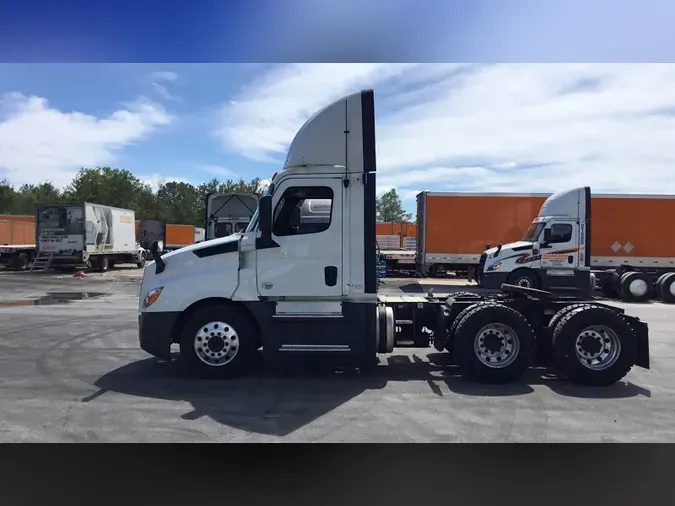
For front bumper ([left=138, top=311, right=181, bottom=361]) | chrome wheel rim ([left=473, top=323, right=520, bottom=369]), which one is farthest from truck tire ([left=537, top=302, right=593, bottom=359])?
front bumper ([left=138, top=311, right=181, bottom=361])

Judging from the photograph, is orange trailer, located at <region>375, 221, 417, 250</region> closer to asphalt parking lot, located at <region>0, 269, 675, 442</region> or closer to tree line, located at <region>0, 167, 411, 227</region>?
asphalt parking lot, located at <region>0, 269, 675, 442</region>

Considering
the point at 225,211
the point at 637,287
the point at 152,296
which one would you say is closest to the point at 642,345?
the point at 152,296

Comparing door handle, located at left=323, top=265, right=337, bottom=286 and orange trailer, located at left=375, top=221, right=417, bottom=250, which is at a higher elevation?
orange trailer, located at left=375, top=221, right=417, bottom=250

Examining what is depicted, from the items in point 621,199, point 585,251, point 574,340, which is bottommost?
point 574,340

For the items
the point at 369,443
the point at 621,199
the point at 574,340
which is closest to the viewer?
the point at 369,443

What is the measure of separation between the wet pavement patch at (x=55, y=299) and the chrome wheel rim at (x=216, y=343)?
1099cm

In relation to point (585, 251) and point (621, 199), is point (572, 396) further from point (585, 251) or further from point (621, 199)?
point (621, 199)

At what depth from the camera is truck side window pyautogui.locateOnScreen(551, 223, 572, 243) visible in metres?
17.1

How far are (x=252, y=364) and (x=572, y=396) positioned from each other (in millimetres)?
4462

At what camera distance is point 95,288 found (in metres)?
21.4

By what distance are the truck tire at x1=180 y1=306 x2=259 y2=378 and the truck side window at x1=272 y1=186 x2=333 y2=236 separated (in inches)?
51.9

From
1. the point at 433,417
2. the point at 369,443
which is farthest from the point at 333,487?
the point at 433,417

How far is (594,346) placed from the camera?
7.12 metres

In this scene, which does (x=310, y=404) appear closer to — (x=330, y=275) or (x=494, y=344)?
(x=330, y=275)
